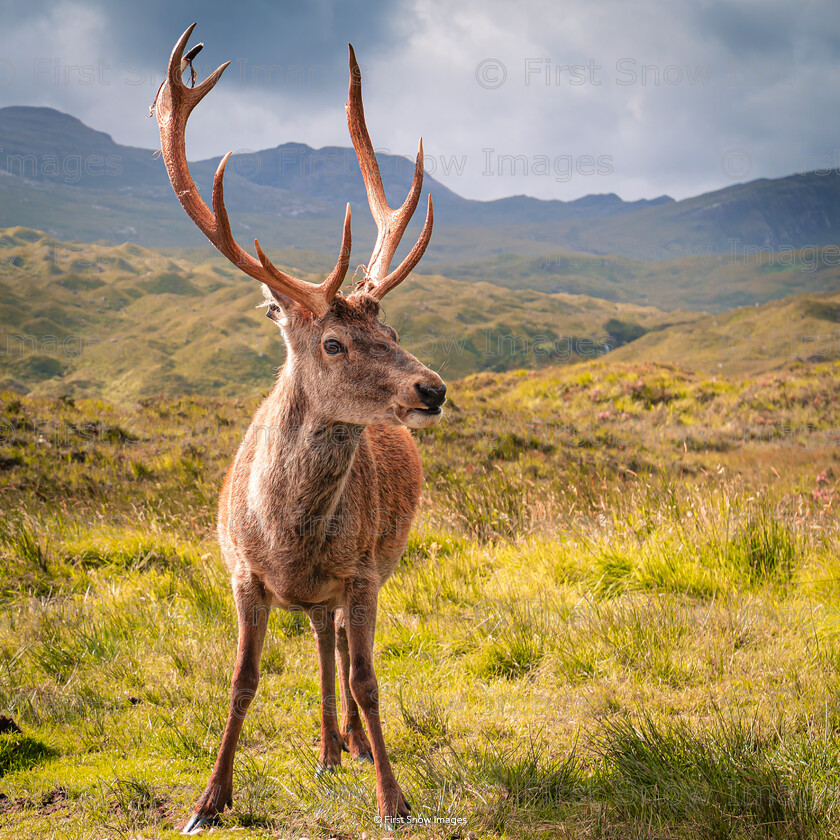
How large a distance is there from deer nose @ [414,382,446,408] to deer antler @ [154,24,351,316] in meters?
0.77

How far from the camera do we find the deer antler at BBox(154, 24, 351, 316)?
308cm

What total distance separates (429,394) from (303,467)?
0.89m

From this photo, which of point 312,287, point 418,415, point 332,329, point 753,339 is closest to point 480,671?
point 418,415

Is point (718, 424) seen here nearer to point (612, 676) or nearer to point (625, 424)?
point (625, 424)

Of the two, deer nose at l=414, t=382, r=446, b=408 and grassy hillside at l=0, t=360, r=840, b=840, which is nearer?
deer nose at l=414, t=382, r=446, b=408

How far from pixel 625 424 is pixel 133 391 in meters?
58.1

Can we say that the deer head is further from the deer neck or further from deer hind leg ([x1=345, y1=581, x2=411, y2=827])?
deer hind leg ([x1=345, y1=581, x2=411, y2=827])

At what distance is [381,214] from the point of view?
4414 millimetres

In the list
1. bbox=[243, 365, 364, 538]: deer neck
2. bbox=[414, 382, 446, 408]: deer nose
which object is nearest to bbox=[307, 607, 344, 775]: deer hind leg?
bbox=[243, 365, 364, 538]: deer neck

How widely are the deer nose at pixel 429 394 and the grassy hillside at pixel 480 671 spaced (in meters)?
2.04

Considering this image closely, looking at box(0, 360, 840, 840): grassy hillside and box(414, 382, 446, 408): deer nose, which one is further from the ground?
box(414, 382, 446, 408): deer nose

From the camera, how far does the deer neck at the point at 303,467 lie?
326 centimetres

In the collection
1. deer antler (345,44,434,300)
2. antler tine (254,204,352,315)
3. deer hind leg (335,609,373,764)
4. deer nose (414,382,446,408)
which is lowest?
deer hind leg (335,609,373,764)

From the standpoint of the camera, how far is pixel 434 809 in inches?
119
